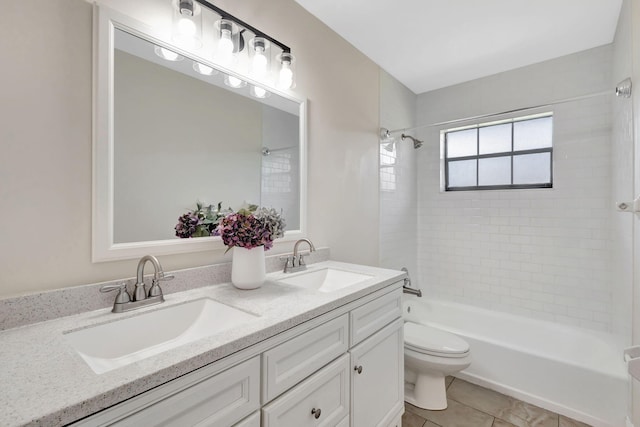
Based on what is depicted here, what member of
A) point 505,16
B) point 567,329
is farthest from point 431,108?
point 567,329

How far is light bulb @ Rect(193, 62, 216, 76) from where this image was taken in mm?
1349

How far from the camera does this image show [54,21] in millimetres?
964

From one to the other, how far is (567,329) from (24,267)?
332 centimetres

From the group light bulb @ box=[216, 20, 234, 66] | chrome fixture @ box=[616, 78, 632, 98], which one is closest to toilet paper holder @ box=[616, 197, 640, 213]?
chrome fixture @ box=[616, 78, 632, 98]

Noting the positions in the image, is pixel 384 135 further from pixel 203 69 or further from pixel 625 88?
pixel 203 69

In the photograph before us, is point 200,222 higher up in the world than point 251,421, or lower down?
higher up

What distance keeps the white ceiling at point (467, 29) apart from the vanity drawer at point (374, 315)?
5.79 ft

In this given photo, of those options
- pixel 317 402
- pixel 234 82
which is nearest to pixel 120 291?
pixel 317 402

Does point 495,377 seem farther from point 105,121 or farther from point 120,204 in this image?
point 105,121

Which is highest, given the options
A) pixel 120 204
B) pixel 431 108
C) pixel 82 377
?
pixel 431 108

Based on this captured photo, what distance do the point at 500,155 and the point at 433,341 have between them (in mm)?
1875

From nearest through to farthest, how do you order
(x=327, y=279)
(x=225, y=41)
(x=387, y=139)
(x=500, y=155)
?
(x=225, y=41), (x=327, y=279), (x=387, y=139), (x=500, y=155)

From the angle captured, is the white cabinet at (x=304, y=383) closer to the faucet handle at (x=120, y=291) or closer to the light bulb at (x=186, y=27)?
the faucet handle at (x=120, y=291)

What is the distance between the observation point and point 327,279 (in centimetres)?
175
